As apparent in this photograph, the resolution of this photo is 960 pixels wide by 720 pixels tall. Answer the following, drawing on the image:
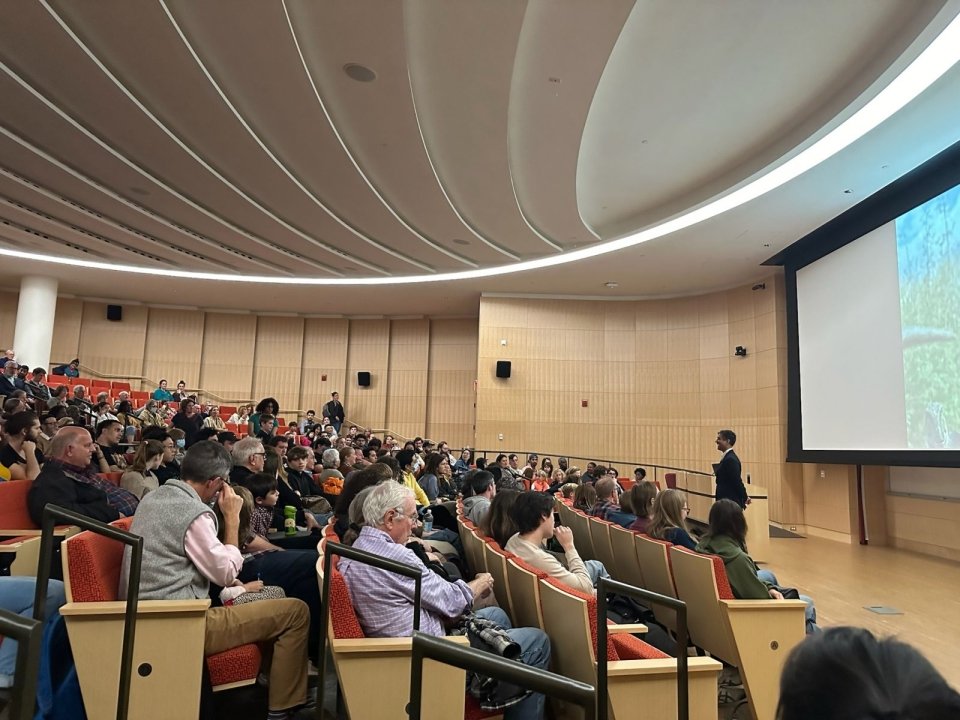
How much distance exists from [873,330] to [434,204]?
21.0 ft

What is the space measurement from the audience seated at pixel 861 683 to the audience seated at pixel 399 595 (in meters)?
1.61

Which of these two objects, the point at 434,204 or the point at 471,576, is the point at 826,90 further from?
the point at 471,576

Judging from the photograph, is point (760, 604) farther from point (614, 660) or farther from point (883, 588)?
point (883, 588)

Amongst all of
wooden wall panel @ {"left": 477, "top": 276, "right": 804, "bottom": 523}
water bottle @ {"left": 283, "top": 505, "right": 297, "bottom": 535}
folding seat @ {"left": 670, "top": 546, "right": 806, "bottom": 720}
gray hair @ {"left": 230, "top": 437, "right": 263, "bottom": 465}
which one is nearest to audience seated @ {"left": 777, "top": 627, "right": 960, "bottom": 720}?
folding seat @ {"left": 670, "top": 546, "right": 806, "bottom": 720}

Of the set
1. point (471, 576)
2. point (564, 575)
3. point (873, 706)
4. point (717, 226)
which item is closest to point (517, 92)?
point (717, 226)

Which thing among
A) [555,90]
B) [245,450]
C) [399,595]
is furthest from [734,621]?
[555,90]

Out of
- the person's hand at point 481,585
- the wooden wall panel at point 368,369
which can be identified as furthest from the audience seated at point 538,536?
the wooden wall panel at point 368,369

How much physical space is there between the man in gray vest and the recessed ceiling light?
4999 mm

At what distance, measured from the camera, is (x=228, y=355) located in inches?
704

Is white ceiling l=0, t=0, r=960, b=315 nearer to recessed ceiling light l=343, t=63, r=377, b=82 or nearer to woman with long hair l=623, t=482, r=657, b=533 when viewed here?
recessed ceiling light l=343, t=63, r=377, b=82

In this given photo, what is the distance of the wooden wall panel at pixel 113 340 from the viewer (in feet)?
55.4

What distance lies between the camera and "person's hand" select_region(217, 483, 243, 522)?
120 inches

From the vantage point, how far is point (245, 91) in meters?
6.91

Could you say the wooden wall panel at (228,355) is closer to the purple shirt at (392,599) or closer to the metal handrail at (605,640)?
the purple shirt at (392,599)
